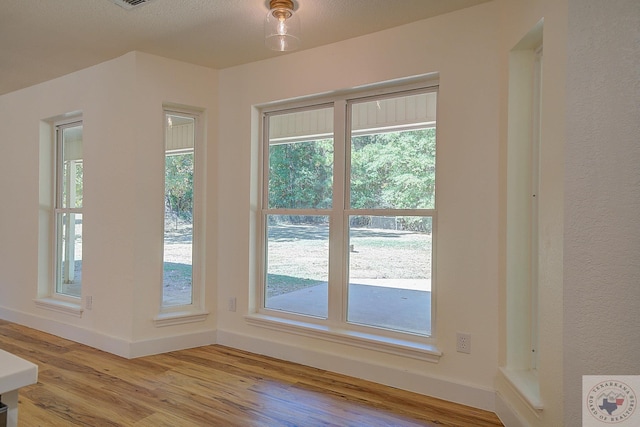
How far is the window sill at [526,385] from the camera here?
1.86 metres

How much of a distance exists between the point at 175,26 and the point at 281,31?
90 cm

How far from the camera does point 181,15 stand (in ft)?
8.54

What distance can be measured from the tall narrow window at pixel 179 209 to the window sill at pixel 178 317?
12cm

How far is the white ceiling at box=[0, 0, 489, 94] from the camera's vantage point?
2471 mm

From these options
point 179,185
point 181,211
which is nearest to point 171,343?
point 181,211

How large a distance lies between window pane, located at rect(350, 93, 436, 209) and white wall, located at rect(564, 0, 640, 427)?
45.9 inches

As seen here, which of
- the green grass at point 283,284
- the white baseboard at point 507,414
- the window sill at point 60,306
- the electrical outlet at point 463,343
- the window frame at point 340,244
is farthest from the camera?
the window sill at point 60,306

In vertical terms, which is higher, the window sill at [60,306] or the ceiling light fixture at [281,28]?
the ceiling light fixture at [281,28]

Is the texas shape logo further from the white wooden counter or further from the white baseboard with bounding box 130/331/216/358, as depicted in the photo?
the white baseboard with bounding box 130/331/216/358

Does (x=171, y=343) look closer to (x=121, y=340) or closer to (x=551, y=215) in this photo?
(x=121, y=340)

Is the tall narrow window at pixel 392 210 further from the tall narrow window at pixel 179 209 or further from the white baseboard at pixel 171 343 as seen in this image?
the tall narrow window at pixel 179 209

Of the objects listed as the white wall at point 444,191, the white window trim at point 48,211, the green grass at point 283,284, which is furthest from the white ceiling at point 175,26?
the green grass at point 283,284

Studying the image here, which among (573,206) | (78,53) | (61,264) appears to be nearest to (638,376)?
(573,206)

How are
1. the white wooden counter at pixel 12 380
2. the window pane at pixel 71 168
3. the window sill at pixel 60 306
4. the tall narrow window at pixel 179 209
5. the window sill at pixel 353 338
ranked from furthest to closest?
the window pane at pixel 71 168 → the window sill at pixel 60 306 → the tall narrow window at pixel 179 209 → the window sill at pixel 353 338 → the white wooden counter at pixel 12 380
